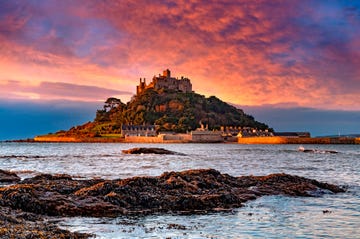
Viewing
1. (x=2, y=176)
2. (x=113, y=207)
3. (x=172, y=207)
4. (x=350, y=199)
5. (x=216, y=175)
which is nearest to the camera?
(x=113, y=207)

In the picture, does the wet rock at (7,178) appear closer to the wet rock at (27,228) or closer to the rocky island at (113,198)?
the rocky island at (113,198)

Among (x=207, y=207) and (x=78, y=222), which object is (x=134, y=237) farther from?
(x=207, y=207)

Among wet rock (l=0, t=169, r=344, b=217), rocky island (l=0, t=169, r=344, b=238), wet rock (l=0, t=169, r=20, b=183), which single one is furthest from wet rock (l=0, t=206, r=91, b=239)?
wet rock (l=0, t=169, r=20, b=183)

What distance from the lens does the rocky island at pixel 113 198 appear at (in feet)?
38.9

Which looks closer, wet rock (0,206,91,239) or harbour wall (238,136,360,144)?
wet rock (0,206,91,239)

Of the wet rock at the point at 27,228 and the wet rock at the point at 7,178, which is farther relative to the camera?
the wet rock at the point at 7,178

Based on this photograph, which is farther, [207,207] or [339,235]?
[207,207]

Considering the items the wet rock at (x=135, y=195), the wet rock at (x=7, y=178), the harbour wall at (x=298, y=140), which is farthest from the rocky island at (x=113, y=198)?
the harbour wall at (x=298, y=140)

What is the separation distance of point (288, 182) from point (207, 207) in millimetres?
8129

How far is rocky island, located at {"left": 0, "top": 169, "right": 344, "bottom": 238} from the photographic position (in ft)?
38.9

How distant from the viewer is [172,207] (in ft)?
51.8

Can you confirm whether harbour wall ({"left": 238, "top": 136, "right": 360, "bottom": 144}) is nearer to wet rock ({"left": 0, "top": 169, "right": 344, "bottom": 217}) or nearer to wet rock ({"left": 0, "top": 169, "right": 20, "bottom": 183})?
wet rock ({"left": 0, "top": 169, "right": 344, "bottom": 217})

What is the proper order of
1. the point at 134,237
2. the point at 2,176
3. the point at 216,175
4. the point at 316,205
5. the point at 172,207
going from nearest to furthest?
the point at 134,237 → the point at 172,207 → the point at 316,205 → the point at 216,175 → the point at 2,176

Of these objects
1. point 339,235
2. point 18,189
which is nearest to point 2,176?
point 18,189
